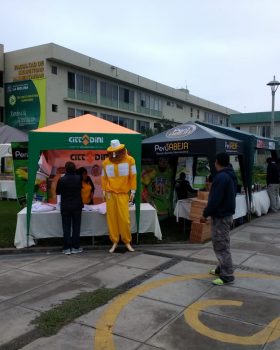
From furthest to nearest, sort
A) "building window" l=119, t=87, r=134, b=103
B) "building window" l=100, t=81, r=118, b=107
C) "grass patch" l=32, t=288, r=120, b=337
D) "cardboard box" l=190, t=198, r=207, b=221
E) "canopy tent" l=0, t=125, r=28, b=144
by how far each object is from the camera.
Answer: "building window" l=119, t=87, r=134, b=103 < "building window" l=100, t=81, r=118, b=107 < "canopy tent" l=0, t=125, r=28, b=144 < "cardboard box" l=190, t=198, r=207, b=221 < "grass patch" l=32, t=288, r=120, b=337

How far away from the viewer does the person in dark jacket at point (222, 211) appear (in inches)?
226

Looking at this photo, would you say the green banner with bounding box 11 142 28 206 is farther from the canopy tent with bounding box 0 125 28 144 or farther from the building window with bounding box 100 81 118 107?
the building window with bounding box 100 81 118 107

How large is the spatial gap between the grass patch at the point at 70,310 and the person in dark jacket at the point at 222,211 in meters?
1.56

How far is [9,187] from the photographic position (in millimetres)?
16469

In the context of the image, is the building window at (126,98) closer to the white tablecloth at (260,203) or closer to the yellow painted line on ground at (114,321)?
the white tablecloth at (260,203)

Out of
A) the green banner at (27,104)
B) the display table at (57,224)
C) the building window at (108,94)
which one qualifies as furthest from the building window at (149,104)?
the display table at (57,224)

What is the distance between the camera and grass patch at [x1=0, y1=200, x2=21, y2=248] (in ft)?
27.4

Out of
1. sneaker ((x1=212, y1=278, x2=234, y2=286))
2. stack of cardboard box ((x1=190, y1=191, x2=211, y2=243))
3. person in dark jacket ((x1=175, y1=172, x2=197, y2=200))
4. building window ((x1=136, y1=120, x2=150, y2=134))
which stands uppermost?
building window ((x1=136, y1=120, x2=150, y2=134))

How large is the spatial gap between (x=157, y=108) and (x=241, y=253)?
47.9m

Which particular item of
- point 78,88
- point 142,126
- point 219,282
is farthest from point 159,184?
point 142,126

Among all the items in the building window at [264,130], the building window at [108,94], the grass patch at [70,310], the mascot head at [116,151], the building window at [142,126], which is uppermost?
the building window at [108,94]

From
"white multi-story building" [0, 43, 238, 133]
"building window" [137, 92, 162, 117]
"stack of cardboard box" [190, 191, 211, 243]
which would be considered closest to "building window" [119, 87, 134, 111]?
"white multi-story building" [0, 43, 238, 133]

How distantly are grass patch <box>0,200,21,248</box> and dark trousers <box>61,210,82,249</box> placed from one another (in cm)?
122

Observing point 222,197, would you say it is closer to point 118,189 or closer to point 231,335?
point 231,335
